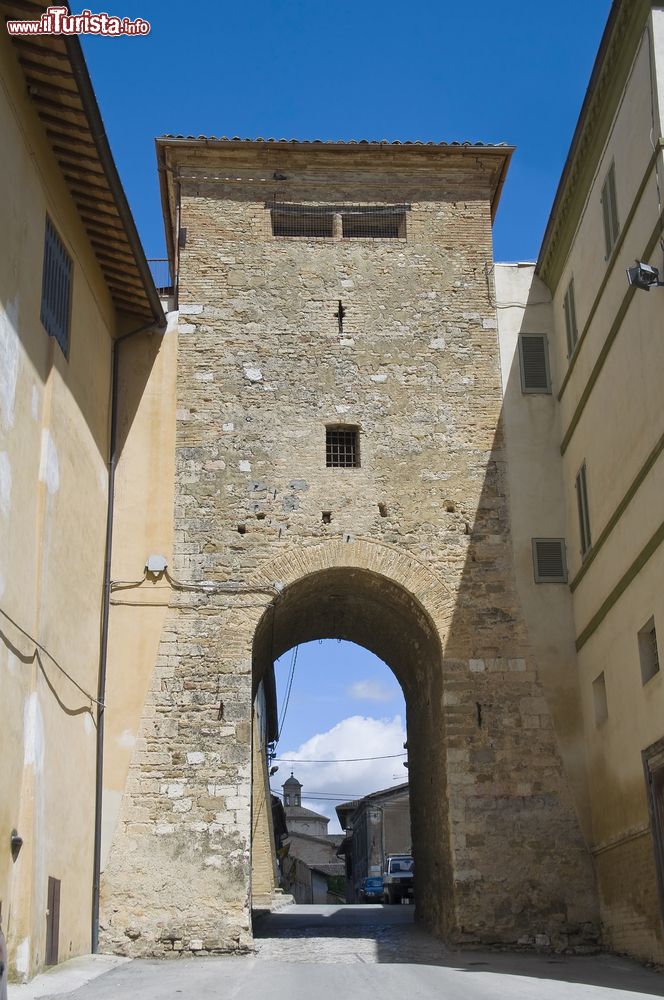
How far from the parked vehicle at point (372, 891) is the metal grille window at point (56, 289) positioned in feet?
87.9

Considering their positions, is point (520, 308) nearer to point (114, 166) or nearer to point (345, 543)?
point (345, 543)

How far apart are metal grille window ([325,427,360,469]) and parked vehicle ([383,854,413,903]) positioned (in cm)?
1746

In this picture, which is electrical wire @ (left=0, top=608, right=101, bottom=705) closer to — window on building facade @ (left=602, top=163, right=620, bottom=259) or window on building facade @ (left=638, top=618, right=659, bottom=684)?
window on building facade @ (left=638, top=618, right=659, bottom=684)

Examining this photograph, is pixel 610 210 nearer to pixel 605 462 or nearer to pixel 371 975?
pixel 605 462

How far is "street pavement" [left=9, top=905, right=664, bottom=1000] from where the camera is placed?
9539 millimetres

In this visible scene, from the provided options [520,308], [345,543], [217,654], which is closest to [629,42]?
[520,308]

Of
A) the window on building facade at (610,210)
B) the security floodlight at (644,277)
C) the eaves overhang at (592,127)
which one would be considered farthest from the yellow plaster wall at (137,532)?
the security floodlight at (644,277)

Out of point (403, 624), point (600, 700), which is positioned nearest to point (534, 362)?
point (403, 624)

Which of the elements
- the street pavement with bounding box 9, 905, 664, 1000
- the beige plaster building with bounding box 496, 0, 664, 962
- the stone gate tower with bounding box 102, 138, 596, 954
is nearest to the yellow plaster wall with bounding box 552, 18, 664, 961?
the beige plaster building with bounding box 496, 0, 664, 962

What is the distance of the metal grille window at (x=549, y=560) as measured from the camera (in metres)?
14.9

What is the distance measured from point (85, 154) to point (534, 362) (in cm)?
701

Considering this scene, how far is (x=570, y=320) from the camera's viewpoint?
15328 millimetres

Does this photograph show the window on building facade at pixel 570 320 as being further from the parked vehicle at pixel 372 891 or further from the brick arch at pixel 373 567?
the parked vehicle at pixel 372 891

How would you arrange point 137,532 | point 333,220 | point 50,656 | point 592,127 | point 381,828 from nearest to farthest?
point 50,656, point 592,127, point 137,532, point 333,220, point 381,828
